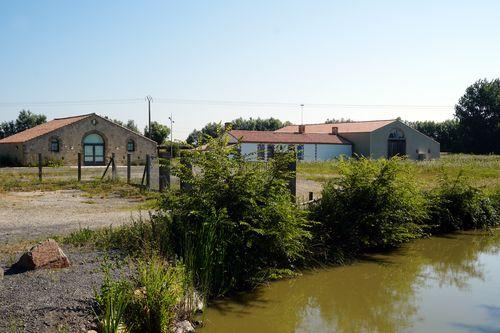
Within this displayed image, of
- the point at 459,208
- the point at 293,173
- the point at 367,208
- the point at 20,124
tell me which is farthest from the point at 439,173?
the point at 20,124

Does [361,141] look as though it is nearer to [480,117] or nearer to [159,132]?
[159,132]

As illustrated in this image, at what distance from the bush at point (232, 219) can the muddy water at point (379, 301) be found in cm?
50

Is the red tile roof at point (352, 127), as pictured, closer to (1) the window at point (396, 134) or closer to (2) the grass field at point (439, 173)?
(1) the window at point (396, 134)

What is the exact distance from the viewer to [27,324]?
5305 mm

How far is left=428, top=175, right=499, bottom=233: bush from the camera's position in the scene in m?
14.2

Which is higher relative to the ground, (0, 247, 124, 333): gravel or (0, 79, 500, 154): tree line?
(0, 79, 500, 154): tree line

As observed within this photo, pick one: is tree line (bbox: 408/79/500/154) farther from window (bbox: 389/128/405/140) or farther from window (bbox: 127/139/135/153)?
window (bbox: 127/139/135/153)

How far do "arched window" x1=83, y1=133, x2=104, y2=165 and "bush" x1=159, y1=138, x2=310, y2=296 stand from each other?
3683cm

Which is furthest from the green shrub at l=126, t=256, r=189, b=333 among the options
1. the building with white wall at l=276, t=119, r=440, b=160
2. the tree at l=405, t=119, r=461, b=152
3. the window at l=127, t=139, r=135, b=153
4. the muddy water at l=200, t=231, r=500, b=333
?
the tree at l=405, t=119, r=461, b=152

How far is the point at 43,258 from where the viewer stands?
690 centimetres

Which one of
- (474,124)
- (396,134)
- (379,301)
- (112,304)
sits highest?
(474,124)

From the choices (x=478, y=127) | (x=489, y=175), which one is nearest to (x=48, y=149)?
(x=489, y=175)

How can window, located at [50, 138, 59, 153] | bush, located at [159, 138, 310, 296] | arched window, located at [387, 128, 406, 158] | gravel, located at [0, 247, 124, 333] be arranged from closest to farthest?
gravel, located at [0, 247, 124, 333], bush, located at [159, 138, 310, 296], window, located at [50, 138, 59, 153], arched window, located at [387, 128, 406, 158]

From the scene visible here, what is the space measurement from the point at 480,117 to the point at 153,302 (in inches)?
2947
